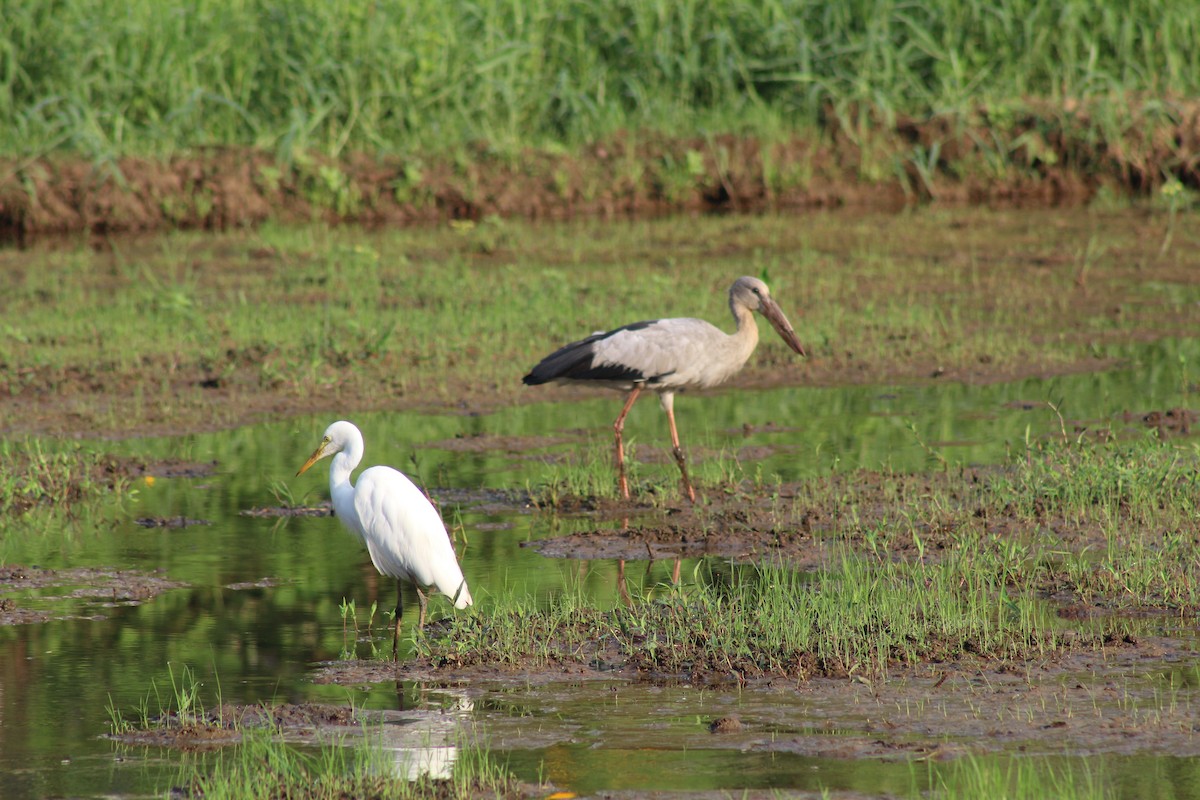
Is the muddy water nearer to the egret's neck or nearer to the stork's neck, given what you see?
the egret's neck

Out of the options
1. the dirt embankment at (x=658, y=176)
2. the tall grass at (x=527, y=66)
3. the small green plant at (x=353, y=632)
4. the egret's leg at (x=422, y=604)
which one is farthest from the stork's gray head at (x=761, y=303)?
the tall grass at (x=527, y=66)

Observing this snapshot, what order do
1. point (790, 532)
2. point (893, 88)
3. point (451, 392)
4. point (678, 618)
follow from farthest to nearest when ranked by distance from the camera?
point (893, 88) → point (451, 392) → point (790, 532) → point (678, 618)

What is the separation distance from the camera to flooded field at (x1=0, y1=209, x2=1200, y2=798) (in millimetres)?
5094

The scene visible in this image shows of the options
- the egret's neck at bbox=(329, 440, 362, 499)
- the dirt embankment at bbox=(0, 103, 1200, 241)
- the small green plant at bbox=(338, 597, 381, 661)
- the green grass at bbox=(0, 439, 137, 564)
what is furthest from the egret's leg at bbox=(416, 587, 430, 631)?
the dirt embankment at bbox=(0, 103, 1200, 241)

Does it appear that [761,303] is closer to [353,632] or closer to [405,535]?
[405,535]

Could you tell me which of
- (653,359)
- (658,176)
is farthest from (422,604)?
(658,176)

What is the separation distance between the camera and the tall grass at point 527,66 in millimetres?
17375

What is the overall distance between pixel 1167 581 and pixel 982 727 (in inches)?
65.3

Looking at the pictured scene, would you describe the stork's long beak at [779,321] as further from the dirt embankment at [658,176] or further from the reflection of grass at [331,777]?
the dirt embankment at [658,176]

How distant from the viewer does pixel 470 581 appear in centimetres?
725

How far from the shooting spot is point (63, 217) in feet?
54.0

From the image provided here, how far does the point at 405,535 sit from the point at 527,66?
1239cm

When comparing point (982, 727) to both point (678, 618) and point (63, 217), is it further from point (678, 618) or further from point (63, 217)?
point (63, 217)

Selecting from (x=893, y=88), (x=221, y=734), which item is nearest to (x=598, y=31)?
(x=893, y=88)
